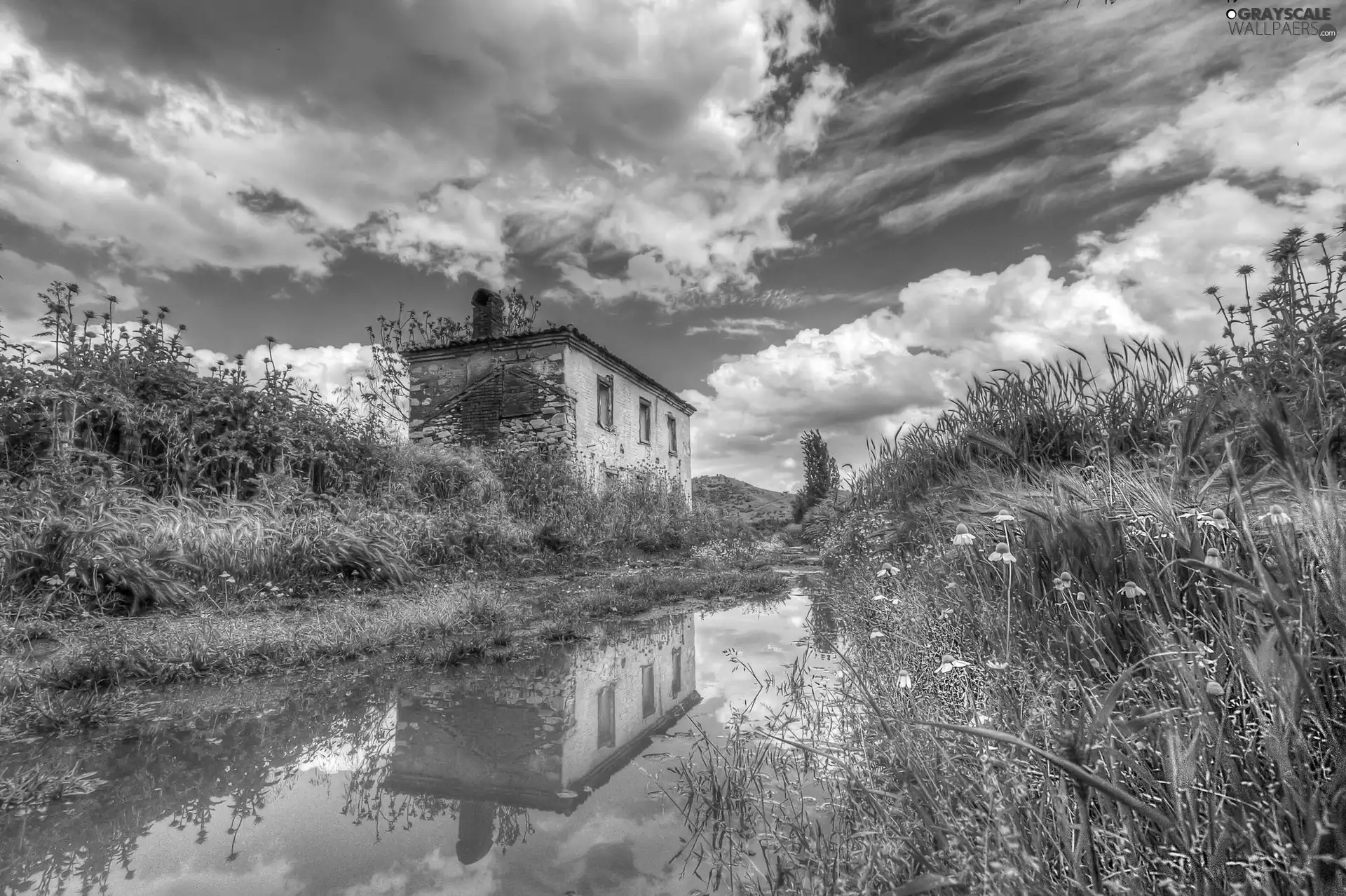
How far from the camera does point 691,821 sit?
2.47 metres

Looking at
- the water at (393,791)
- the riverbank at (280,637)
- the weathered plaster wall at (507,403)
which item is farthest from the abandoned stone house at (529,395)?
the water at (393,791)

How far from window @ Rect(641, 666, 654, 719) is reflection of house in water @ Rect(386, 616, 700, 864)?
0.03ft

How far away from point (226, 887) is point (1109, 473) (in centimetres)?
391

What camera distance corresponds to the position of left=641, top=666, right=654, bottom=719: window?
406 cm

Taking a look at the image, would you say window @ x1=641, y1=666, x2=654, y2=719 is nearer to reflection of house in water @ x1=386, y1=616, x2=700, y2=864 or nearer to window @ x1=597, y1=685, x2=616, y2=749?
reflection of house in water @ x1=386, y1=616, x2=700, y2=864

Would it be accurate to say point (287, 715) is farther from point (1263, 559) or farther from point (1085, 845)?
point (1263, 559)

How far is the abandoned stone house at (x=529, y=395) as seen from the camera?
1695 cm

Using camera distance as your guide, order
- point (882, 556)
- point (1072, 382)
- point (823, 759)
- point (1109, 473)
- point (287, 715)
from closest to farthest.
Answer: point (823, 759), point (1109, 473), point (287, 715), point (1072, 382), point (882, 556)

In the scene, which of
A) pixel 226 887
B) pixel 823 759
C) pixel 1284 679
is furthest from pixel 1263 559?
pixel 226 887

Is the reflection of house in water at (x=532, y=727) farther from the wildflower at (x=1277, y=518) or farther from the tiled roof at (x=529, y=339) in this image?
the tiled roof at (x=529, y=339)

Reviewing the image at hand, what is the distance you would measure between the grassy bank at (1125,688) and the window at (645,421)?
58.4ft

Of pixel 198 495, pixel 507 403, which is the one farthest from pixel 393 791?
pixel 507 403

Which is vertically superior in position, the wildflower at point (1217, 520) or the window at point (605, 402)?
the window at point (605, 402)

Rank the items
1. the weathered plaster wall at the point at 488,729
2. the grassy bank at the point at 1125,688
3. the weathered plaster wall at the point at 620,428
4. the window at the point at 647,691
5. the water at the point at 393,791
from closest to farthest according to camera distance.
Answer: the grassy bank at the point at 1125,688, the water at the point at 393,791, the weathered plaster wall at the point at 488,729, the window at the point at 647,691, the weathered plaster wall at the point at 620,428
